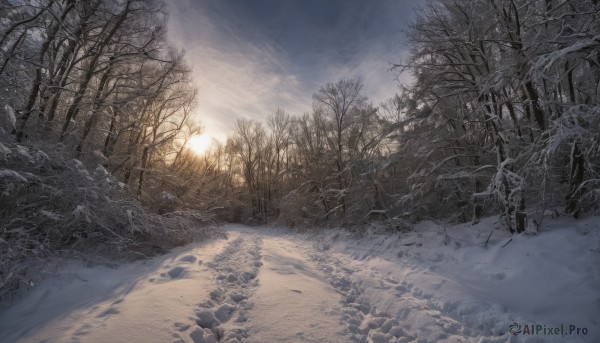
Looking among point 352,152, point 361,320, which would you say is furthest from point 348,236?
point 361,320

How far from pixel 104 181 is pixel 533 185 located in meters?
11.9

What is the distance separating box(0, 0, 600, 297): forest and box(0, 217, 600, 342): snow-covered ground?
2.83 ft

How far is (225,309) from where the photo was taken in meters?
4.77

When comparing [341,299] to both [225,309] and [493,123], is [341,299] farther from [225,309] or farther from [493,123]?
[493,123]

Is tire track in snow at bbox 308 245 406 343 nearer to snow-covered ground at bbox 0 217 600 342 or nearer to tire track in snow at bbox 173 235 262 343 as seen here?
snow-covered ground at bbox 0 217 600 342

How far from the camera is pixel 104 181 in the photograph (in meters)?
7.77

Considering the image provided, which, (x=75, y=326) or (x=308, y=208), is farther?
(x=308, y=208)

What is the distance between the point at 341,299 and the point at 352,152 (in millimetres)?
12452

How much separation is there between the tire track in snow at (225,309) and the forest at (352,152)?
305 cm

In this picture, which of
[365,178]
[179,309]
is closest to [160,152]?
[365,178]

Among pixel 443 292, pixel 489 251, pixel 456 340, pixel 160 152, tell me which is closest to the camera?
pixel 456 340

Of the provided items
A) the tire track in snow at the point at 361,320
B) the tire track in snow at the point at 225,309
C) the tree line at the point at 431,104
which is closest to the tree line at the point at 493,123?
the tree line at the point at 431,104

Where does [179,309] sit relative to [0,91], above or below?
below

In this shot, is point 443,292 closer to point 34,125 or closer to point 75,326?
point 75,326
